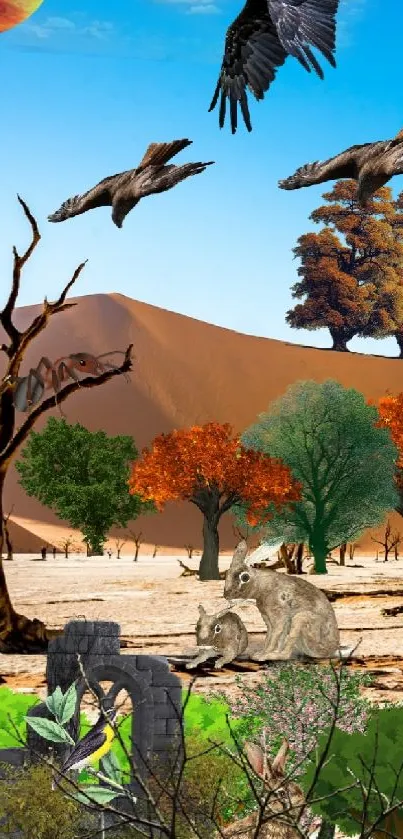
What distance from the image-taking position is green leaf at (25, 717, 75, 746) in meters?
2.74

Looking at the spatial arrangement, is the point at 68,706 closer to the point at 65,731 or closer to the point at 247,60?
the point at 65,731

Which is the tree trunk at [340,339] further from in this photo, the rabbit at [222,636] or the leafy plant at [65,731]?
the leafy plant at [65,731]

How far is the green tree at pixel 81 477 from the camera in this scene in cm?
4325

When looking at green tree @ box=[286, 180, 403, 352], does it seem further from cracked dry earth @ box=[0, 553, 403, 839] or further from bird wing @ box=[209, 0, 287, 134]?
bird wing @ box=[209, 0, 287, 134]

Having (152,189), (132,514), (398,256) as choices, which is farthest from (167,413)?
(152,189)

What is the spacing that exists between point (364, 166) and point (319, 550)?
99.2ft

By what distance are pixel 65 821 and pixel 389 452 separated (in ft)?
109

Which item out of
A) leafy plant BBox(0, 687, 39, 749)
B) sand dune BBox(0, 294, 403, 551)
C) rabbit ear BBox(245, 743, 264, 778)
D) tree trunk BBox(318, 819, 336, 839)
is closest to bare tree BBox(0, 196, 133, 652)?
leafy plant BBox(0, 687, 39, 749)

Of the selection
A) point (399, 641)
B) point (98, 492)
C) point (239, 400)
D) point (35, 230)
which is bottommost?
point (399, 641)

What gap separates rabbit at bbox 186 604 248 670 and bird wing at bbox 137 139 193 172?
595 cm

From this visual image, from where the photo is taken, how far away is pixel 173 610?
23781mm

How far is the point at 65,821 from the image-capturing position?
6312mm

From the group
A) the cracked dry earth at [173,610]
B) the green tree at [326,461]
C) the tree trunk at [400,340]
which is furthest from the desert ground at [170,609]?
the tree trunk at [400,340]

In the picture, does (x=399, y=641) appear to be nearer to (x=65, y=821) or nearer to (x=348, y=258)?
(x=65, y=821)
